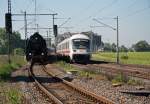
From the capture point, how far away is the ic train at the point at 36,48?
163 feet

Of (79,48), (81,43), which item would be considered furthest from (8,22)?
(81,43)

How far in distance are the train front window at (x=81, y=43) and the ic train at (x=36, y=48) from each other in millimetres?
3716

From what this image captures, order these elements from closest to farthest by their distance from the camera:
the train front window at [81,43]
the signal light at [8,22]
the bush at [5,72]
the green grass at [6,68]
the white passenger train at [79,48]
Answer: the bush at [5,72] → the green grass at [6,68] → the signal light at [8,22] → the white passenger train at [79,48] → the train front window at [81,43]

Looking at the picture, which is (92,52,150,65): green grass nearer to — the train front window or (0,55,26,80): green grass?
the train front window

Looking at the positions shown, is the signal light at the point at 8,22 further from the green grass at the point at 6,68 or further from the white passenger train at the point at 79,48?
the white passenger train at the point at 79,48

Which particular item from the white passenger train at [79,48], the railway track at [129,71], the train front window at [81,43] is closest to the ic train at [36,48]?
the white passenger train at [79,48]

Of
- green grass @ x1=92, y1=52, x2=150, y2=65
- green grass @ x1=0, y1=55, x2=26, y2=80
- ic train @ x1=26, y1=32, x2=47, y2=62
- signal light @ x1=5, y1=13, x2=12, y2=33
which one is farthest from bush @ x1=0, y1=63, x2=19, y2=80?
green grass @ x1=92, y1=52, x2=150, y2=65

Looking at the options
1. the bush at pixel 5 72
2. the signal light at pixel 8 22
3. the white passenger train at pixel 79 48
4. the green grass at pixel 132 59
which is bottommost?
the bush at pixel 5 72

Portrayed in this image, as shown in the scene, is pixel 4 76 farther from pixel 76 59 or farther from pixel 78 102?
pixel 76 59

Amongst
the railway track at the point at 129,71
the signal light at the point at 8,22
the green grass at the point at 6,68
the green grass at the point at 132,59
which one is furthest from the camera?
the green grass at the point at 132,59

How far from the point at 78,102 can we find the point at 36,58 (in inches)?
1448

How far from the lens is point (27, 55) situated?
5028cm

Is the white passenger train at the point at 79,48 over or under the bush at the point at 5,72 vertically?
over

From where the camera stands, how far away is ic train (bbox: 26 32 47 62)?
163 ft
